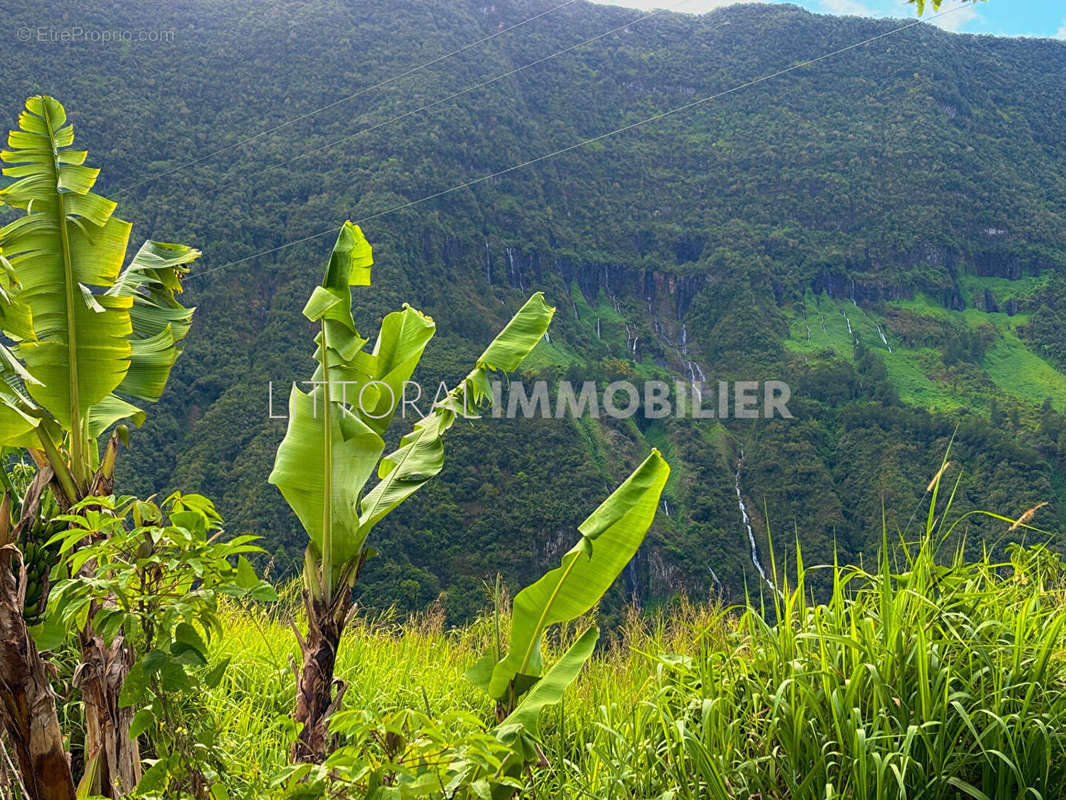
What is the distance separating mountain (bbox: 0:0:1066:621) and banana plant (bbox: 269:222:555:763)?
22959mm

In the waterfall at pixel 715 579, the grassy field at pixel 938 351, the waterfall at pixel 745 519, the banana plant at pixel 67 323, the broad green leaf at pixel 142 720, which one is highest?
the banana plant at pixel 67 323

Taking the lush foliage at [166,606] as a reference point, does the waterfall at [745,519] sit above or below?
below

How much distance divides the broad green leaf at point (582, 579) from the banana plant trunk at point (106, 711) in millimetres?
1219

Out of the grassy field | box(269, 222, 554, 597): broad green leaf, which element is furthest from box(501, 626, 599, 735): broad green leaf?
the grassy field

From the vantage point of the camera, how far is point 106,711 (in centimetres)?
253

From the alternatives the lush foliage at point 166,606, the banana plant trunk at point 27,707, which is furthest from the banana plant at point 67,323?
the lush foliage at point 166,606

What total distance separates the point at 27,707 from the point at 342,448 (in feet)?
4.33

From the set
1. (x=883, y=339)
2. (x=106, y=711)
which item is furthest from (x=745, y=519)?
(x=106, y=711)

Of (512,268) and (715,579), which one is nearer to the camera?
(715,579)

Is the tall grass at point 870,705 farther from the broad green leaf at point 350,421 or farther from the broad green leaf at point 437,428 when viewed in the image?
the broad green leaf at point 437,428

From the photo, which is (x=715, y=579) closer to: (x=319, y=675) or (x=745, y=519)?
(x=745, y=519)

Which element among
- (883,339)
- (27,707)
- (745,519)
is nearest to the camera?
(27,707)

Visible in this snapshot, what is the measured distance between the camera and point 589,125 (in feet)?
275

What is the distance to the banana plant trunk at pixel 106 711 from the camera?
2.50 metres
